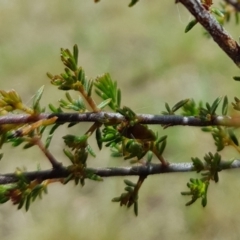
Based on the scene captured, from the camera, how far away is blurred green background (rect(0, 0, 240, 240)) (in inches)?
84.0

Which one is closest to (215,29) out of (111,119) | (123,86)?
(111,119)

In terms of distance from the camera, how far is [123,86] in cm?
269

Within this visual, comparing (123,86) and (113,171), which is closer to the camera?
(113,171)

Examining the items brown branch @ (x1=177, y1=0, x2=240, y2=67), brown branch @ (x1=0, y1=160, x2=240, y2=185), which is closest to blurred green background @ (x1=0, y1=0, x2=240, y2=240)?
brown branch @ (x1=0, y1=160, x2=240, y2=185)

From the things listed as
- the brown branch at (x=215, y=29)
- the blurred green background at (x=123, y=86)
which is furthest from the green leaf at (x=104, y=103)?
the blurred green background at (x=123, y=86)

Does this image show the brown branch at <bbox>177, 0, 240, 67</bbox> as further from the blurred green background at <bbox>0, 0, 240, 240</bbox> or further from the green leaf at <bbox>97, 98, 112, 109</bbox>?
the blurred green background at <bbox>0, 0, 240, 240</bbox>

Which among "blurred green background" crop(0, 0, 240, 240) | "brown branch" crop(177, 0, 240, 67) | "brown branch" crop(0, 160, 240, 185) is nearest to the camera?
"brown branch" crop(177, 0, 240, 67)

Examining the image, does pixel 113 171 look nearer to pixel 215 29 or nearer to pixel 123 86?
pixel 215 29

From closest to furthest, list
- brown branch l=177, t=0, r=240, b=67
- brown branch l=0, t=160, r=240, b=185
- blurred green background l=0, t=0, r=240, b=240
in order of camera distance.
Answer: brown branch l=177, t=0, r=240, b=67 → brown branch l=0, t=160, r=240, b=185 → blurred green background l=0, t=0, r=240, b=240

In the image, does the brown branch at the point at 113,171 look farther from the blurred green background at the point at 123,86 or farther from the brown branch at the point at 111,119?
the blurred green background at the point at 123,86

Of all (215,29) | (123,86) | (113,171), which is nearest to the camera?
(215,29)

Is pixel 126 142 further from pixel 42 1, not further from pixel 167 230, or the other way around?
pixel 42 1

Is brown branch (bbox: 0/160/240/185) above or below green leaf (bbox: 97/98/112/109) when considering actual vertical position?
below

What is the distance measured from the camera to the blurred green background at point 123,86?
2.13 m
